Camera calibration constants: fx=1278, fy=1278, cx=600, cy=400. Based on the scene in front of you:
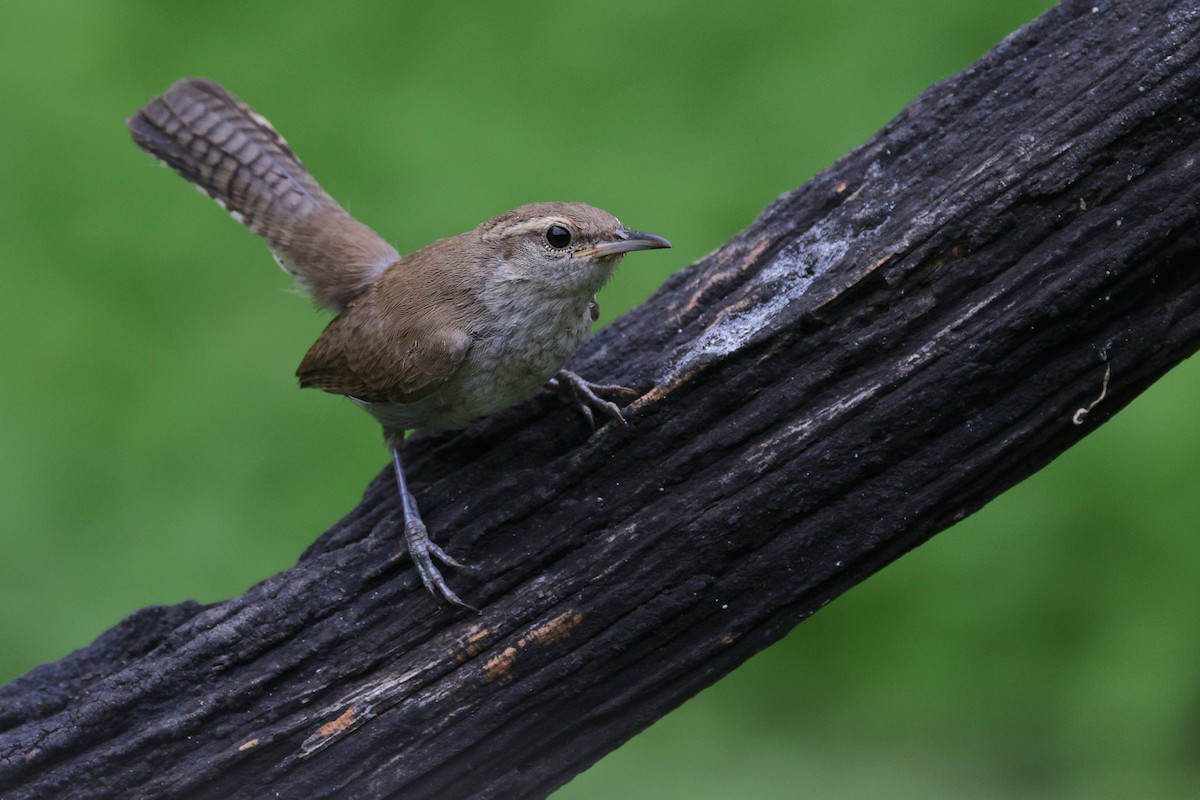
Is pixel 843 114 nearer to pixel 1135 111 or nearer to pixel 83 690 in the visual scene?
pixel 1135 111

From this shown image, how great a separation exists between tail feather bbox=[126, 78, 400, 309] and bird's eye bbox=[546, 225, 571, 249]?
4.06 feet

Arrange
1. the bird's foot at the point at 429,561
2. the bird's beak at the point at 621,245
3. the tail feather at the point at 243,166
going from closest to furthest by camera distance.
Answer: the bird's foot at the point at 429,561, the bird's beak at the point at 621,245, the tail feather at the point at 243,166

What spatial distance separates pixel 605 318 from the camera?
24.5ft

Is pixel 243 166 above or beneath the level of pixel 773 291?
above

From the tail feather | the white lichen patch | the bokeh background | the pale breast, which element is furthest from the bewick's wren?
the bokeh background

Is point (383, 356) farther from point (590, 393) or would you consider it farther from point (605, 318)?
point (605, 318)

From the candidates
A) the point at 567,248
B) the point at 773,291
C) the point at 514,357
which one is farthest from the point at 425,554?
the point at 773,291

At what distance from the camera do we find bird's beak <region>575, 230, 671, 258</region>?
447 centimetres

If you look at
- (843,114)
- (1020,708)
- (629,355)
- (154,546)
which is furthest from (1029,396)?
(154,546)

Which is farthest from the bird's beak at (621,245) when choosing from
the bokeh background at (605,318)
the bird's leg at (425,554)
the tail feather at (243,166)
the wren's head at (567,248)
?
the bokeh background at (605,318)

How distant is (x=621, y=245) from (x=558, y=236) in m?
0.24

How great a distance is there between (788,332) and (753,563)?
0.77 metres

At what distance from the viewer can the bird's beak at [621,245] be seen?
4.47 metres

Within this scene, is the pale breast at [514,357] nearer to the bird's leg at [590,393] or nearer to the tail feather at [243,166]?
the bird's leg at [590,393]
